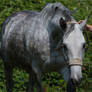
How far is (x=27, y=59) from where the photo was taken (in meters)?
7.12

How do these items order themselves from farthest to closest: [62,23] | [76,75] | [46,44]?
[46,44], [62,23], [76,75]

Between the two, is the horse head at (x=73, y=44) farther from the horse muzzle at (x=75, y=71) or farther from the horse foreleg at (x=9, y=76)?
the horse foreleg at (x=9, y=76)

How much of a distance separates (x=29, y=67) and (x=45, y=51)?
66 cm

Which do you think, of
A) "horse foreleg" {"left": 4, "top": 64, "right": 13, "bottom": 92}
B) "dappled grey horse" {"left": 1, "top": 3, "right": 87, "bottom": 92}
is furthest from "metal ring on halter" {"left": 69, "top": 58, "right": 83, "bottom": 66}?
"horse foreleg" {"left": 4, "top": 64, "right": 13, "bottom": 92}

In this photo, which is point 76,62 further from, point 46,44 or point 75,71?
point 46,44

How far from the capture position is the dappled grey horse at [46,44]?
611 centimetres

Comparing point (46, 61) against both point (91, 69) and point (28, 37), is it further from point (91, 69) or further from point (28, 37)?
point (91, 69)

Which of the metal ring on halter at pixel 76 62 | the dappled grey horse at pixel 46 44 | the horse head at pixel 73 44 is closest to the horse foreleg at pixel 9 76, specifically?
the dappled grey horse at pixel 46 44

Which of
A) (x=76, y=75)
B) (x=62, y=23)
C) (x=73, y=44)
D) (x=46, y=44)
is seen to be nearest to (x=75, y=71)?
(x=76, y=75)

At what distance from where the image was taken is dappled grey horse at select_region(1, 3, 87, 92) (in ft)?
20.0

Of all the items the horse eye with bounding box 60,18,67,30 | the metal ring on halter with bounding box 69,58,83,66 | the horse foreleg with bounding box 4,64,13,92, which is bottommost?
the horse foreleg with bounding box 4,64,13,92

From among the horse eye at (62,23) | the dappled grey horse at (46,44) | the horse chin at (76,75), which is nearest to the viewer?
the horse chin at (76,75)

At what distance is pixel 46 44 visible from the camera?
6762mm

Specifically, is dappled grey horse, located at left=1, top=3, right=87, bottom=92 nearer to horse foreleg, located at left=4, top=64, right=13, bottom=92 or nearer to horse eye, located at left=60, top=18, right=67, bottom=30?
horse eye, located at left=60, top=18, right=67, bottom=30
